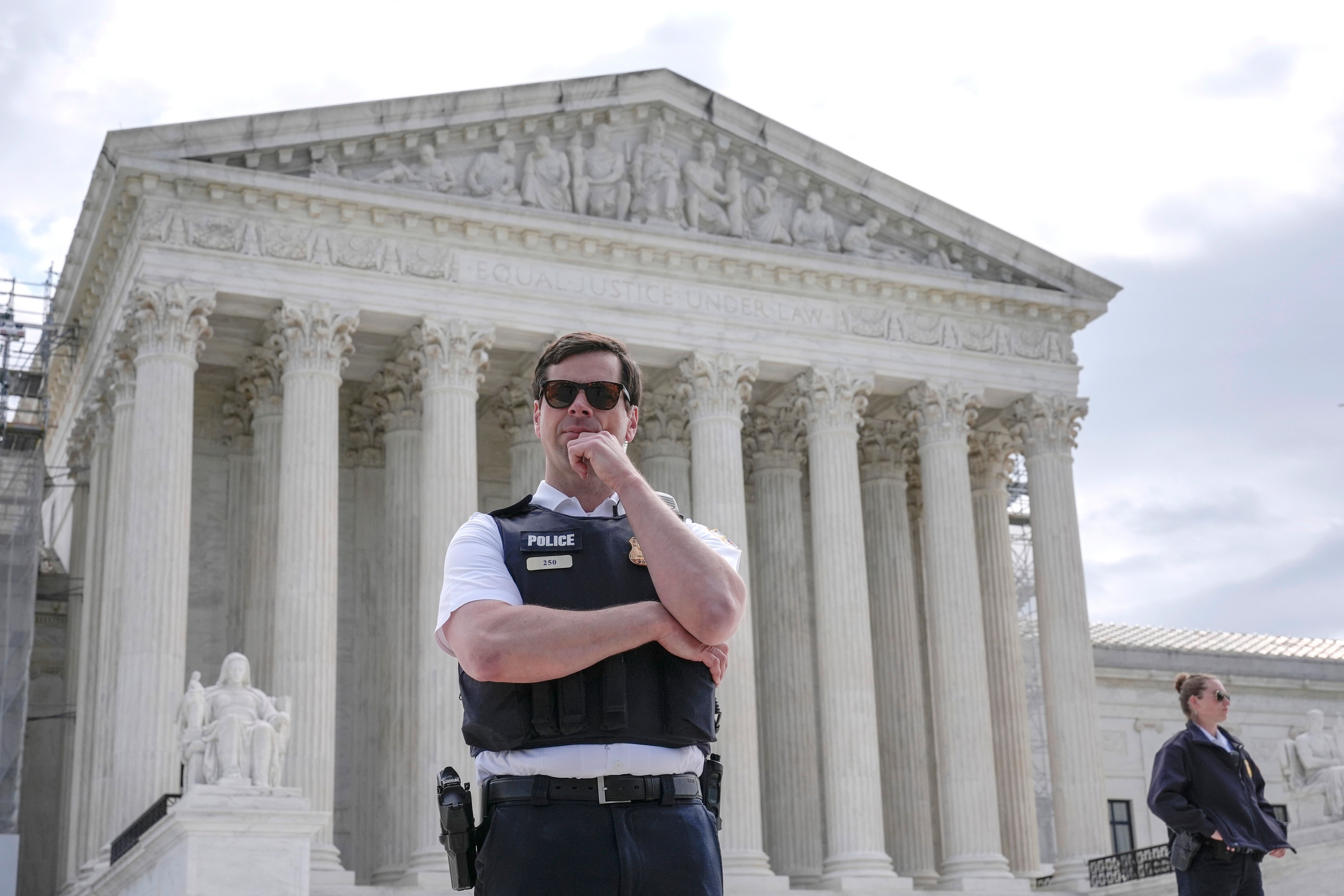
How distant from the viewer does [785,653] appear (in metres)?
39.0

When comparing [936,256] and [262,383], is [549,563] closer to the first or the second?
[262,383]

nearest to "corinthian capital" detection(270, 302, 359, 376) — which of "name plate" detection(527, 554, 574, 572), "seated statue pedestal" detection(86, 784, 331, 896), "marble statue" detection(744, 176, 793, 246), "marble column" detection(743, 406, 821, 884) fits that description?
"marble statue" detection(744, 176, 793, 246)

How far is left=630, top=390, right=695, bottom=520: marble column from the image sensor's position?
38.0 metres

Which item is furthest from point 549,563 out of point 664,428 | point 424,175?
point 664,428

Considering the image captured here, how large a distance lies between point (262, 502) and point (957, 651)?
1474cm

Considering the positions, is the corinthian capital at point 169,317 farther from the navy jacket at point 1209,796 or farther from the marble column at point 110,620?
the navy jacket at point 1209,796

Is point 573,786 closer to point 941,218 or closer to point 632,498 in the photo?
point 632,498

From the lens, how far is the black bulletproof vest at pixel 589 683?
495cm

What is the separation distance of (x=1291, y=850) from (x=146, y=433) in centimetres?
2246

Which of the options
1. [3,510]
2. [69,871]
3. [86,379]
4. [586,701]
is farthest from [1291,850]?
[3,510]

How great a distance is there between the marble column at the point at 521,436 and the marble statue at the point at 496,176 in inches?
179

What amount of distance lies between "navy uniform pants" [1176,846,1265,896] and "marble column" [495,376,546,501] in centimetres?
2440

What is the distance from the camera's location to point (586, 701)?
4965mm

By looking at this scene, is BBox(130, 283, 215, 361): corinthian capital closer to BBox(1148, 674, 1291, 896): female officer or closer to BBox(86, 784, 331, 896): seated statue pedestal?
BBox(86, 784, 331, 896): seated statue pedestal
